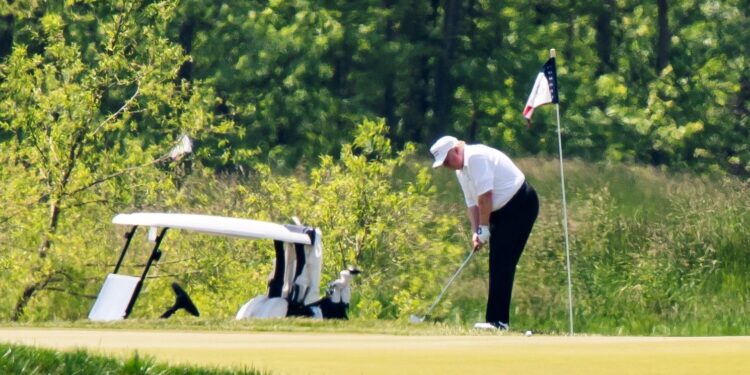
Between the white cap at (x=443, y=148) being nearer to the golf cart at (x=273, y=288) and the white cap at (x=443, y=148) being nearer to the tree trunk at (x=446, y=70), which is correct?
the golf cart at (x=273, y=288)

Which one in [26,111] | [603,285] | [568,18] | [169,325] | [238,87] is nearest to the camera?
[169,325]

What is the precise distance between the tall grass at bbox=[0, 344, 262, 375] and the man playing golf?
204 inches

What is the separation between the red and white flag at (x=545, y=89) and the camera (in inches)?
695

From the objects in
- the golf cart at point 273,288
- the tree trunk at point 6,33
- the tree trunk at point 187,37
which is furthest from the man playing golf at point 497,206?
the tree trunk at point 6,33

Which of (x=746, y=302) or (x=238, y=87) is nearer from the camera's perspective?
(x=746, y=302)

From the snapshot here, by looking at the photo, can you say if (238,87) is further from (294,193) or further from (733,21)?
(294,193)

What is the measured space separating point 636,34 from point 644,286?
19617mm

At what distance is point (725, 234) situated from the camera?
2134cm

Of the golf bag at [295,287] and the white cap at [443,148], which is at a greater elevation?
the white cap at [443,148]

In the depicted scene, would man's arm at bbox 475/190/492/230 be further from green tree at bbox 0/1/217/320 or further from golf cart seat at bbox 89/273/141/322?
green tree at bbox 0/1/217/320

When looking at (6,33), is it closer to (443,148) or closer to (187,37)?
(187,37)

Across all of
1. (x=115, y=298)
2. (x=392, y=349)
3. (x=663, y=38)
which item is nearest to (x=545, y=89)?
(x=115, y=298)

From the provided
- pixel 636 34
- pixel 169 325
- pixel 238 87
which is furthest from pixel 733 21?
pixel 169 325

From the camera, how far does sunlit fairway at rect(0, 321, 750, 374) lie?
Answer: 32.9ft
